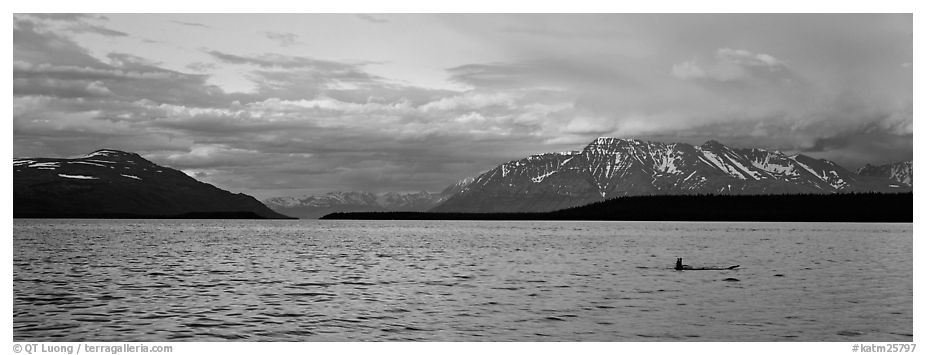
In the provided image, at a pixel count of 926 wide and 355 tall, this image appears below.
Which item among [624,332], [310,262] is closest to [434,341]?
[624,332]

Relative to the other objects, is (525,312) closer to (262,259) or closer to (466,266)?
(466,266)

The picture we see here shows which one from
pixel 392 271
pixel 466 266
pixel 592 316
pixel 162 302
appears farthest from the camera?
pixel 466 266

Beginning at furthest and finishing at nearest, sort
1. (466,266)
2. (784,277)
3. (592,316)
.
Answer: (466,266), (784,277), (592,316)

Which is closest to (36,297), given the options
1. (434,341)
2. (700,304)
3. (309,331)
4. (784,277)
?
(309,331)

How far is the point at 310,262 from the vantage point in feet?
264

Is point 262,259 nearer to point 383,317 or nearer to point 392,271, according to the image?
point 392,271

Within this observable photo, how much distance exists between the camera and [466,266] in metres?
75.2

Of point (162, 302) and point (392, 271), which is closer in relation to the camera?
point (162, 302)

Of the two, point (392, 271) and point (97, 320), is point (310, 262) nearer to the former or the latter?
point (392, 271)

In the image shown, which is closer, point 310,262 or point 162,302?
point 162,302

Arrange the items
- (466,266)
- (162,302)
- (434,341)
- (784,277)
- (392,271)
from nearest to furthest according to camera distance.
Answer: (434,341) → (162,302) → (784,277) → (392,271) → (466,266)

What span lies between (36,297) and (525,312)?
92.1ft

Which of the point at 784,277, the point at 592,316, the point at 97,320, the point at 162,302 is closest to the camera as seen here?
the point at 97,320

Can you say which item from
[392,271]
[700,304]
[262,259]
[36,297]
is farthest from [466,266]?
[36,297]
